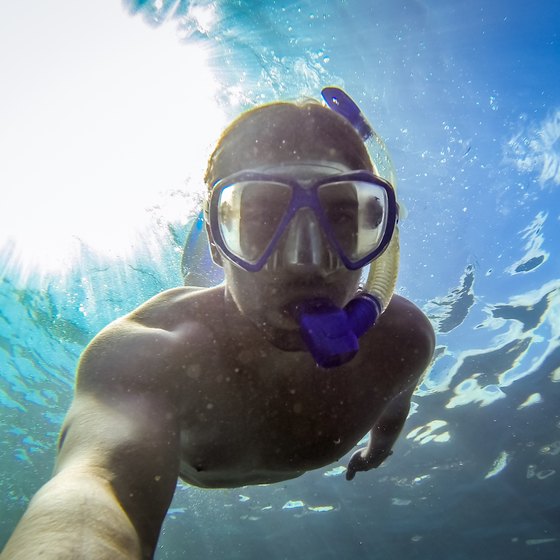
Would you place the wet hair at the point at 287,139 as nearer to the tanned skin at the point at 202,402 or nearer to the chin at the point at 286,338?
the tanned skin at the point at 202,402

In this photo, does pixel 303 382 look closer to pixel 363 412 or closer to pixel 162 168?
pixel 363 412

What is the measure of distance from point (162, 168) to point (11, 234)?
485cm

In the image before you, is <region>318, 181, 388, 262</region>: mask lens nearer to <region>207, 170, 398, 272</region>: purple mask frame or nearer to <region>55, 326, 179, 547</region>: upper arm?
<region>207, 170, 398, 272</region>: purple mask frame

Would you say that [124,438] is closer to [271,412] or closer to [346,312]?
[271,412]

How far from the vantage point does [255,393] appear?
269cm

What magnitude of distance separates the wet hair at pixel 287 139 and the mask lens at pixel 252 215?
0.19 meters

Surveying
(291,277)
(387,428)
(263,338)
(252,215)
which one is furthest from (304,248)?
(387,428)

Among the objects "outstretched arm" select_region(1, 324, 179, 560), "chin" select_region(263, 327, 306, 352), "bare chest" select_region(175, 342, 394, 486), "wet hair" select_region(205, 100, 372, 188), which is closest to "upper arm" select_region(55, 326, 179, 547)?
"outstretched arm" select_region(1, 324, 179, 560)

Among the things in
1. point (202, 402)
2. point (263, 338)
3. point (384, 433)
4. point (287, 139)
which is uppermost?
point (287, 139)

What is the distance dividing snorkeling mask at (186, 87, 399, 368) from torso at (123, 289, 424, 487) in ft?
1.91

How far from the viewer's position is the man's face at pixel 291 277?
2332 mm

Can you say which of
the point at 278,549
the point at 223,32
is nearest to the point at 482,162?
the point at 223,32

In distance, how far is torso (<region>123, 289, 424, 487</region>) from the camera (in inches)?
100

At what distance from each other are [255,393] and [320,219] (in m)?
1.28
